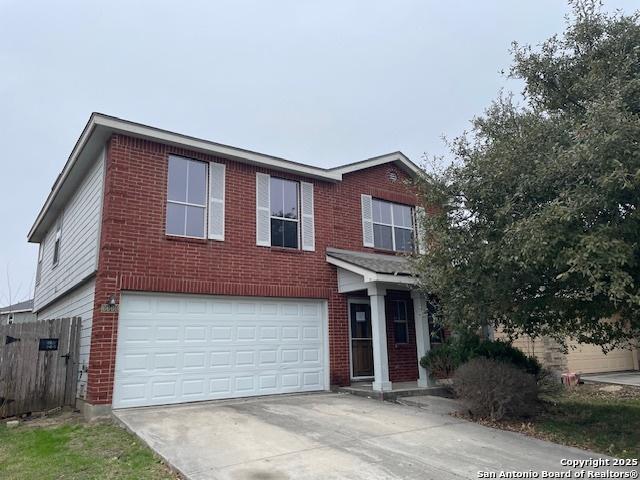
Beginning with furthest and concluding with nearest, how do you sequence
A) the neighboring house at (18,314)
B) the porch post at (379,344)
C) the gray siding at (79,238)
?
the neighboring house at (18,314) < the porch post at (379,344) < the gray siding at (79,238)

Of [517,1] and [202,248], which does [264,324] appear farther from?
[517,1]

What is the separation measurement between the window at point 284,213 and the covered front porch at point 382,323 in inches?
44.6

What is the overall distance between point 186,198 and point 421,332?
6.58 m

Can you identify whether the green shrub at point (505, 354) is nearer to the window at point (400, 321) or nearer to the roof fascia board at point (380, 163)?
the window at point (400, 321)

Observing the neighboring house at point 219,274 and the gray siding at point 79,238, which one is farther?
the gray siding at point 79,238

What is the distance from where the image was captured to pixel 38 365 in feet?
33.0

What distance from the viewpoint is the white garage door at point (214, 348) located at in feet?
31.0

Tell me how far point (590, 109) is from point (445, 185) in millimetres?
2591

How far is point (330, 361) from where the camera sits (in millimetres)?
11891

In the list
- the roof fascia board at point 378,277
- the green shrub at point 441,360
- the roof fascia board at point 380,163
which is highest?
the roof fascia board at point 380,163

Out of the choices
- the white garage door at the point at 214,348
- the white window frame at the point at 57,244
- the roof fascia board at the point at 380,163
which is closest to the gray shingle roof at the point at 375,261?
the white garage door at the point at 214,348

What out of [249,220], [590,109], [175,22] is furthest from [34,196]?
[590,109]

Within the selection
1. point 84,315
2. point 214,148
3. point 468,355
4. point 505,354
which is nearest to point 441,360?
point 468,355

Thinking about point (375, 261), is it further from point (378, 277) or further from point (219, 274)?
point (219, 274)
